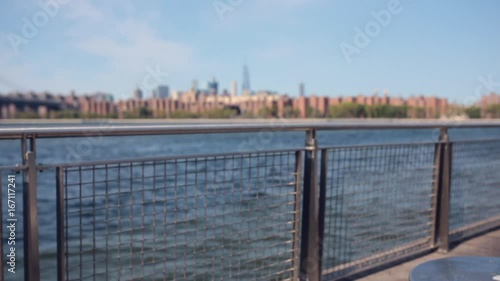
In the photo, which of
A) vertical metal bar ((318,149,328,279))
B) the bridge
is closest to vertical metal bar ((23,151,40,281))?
vertical metal bar ((318,149,328,279))

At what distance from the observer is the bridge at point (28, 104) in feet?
129

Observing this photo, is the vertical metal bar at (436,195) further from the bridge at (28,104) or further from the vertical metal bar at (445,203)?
the bridge at (28,104)

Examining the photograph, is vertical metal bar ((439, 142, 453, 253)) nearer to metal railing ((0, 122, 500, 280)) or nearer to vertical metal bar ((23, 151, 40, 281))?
metal railing ((0, 122, 500, 280))

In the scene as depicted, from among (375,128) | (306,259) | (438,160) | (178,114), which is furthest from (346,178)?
(178,114)

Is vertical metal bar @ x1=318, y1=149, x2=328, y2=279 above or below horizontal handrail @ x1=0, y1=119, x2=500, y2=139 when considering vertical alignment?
below

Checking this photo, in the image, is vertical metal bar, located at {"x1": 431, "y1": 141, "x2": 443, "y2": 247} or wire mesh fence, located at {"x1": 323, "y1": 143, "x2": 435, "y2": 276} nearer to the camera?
wire mesh fence, located at {"x1": 323, "y1": 143, "x2": 435, "y2": 276}

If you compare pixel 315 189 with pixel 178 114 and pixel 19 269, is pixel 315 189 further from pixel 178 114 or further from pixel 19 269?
pixel 178 114

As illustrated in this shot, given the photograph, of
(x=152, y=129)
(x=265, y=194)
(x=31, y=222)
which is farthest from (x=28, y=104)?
(x=31, y=222)

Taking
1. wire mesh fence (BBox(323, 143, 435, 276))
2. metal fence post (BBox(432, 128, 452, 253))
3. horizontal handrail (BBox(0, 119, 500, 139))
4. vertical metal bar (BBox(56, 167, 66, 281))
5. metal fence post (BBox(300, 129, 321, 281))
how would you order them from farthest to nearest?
1. metal fence post (BBox(432, 128, 452, 253))
2. wire mesh fence (BBox(323, 143, 435, 276))
3. metal fence post (BBox(300, 129, 321, 281))
4. vertical metal bar (BBox(56, 167, 66, 281))
5. horizontal handrail (BBox(0, 119, 500, 139))

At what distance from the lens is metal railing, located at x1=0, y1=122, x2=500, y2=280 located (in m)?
2.36

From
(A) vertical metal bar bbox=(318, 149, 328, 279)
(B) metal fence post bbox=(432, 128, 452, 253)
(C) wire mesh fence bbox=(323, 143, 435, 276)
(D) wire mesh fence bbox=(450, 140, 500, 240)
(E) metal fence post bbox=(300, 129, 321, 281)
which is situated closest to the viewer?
(E) metal fence post bbox=(300, 129, 321, 281)

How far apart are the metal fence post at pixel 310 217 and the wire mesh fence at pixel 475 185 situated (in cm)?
232

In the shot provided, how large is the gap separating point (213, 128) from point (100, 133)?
0.72 metres

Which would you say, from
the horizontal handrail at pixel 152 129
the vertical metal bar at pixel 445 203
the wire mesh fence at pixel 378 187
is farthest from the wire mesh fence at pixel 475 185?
the horizontal handrail at pixel 152 129
